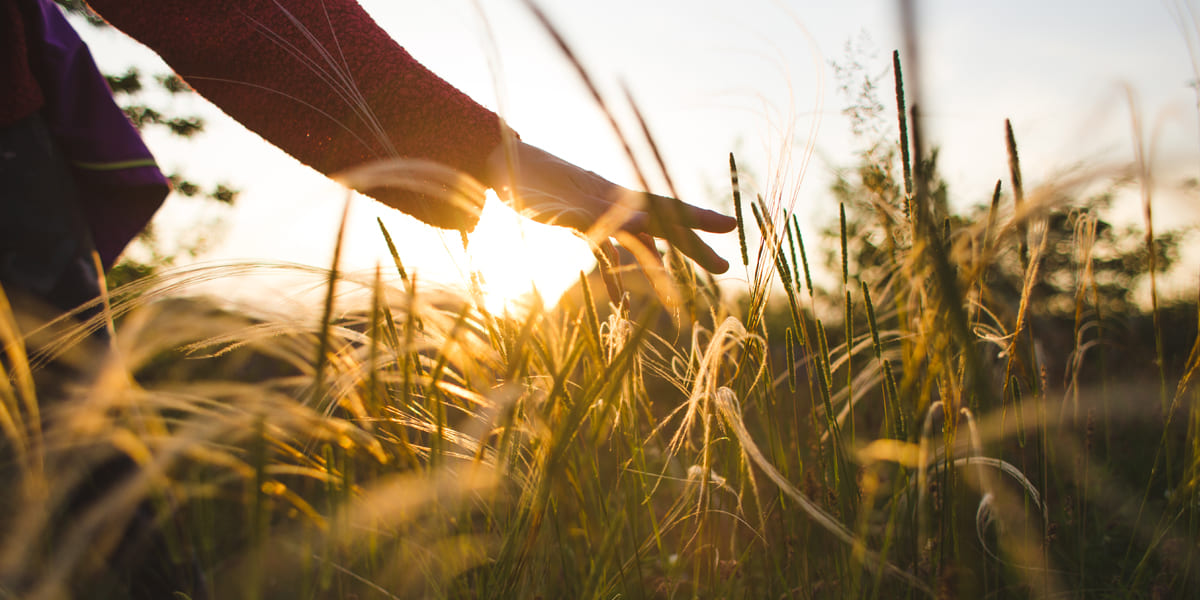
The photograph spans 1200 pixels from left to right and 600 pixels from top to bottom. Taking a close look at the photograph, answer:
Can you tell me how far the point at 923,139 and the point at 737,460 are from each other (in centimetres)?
69

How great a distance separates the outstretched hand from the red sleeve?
12 centimetres

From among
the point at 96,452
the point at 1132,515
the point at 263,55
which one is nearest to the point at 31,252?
the point at 263,55

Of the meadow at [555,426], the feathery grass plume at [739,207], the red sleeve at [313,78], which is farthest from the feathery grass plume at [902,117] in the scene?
the red sleeve at [313,78]

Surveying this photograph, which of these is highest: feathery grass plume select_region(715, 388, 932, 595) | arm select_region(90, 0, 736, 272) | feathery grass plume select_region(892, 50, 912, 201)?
arm select_region(90, 0, 736, 272)

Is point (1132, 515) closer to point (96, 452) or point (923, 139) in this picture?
point (923, 139)

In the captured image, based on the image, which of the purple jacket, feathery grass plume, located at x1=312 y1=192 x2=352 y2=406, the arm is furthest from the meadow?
the arm

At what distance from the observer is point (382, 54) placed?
1.20 metres

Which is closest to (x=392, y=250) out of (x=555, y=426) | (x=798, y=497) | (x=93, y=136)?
(x=555, y=426)

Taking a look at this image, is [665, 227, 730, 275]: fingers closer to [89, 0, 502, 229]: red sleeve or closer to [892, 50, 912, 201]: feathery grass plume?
[892, 50, 912, 201]: feathery grass plume

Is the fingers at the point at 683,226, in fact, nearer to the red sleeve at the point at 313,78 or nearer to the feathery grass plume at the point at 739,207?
the feathery grass plume at the point at 739,207

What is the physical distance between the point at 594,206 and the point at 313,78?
1.99 feet

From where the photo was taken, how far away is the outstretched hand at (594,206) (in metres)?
0.61

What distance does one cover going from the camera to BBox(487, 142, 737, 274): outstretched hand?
0.61 metres

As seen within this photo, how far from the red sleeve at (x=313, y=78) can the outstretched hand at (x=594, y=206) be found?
0.12m
